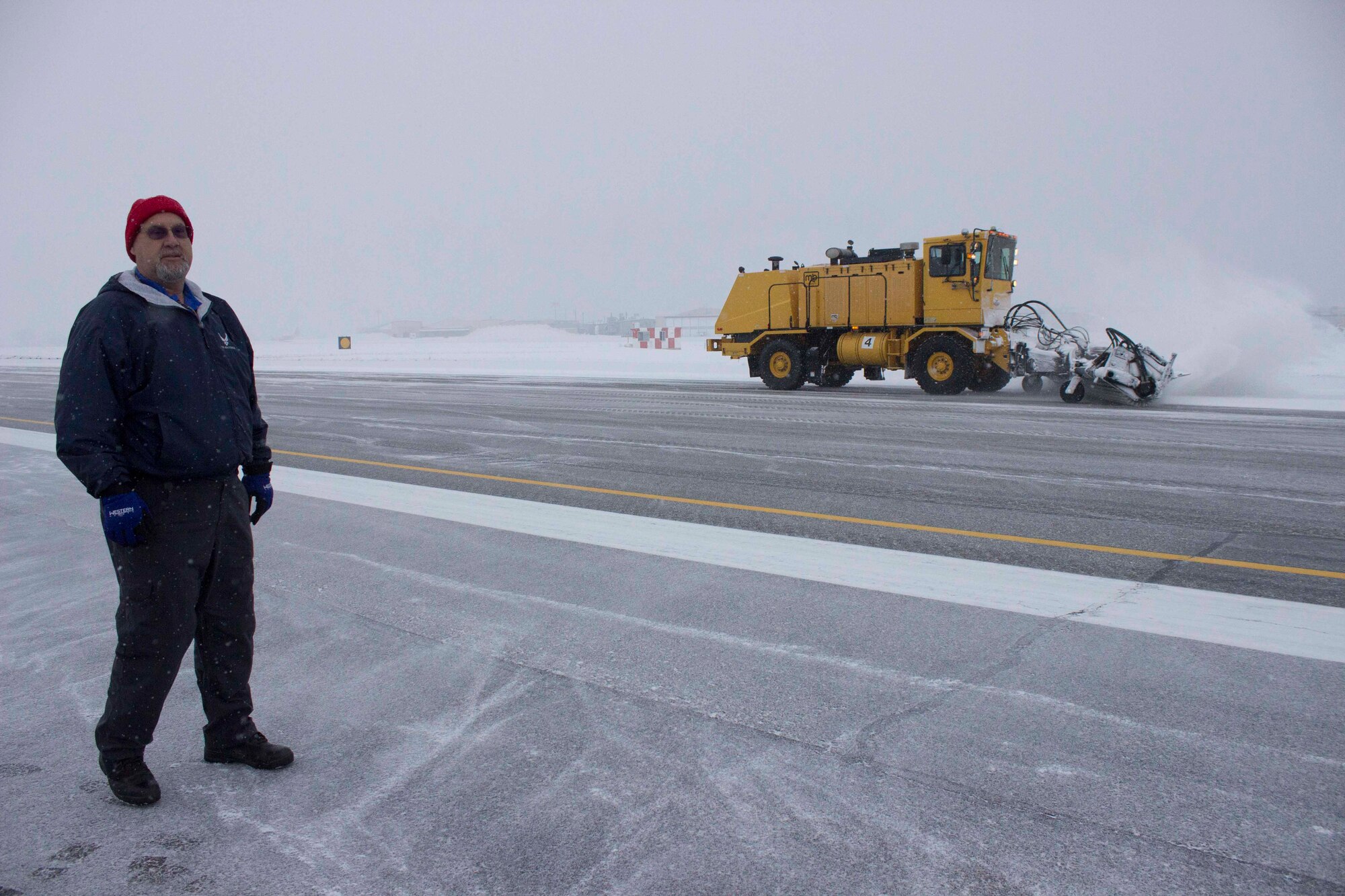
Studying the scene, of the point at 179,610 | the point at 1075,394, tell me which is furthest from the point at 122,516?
the point at 1075,394

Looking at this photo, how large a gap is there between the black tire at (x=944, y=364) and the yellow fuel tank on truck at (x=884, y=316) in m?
0.02

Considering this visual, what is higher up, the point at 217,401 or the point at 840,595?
the point at 217,401

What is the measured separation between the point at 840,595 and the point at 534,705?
1.89 metres

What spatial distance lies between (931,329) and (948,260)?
141cm

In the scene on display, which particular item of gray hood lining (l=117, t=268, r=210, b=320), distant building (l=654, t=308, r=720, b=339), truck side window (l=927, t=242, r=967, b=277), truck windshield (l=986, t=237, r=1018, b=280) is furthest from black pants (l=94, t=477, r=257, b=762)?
distant building (l=654, t=308, r=720, b=339)

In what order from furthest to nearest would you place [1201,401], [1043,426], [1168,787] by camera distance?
1. [1201,401]
2. [1043,426]
3. [1168,787]

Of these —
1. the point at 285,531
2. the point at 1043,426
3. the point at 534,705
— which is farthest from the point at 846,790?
the point at 1043,426

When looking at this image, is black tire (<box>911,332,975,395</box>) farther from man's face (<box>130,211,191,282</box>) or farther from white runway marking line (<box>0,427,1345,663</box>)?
man's face (<box>130,211,191,282</box>)

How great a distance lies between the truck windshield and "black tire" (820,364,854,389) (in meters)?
3.92

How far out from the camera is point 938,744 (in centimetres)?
307

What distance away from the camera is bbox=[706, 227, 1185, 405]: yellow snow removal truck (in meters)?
16.5

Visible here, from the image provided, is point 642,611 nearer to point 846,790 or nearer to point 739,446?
point 846,790

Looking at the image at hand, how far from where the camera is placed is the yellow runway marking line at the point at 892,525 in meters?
5.29

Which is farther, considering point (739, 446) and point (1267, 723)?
point (739, 446)
